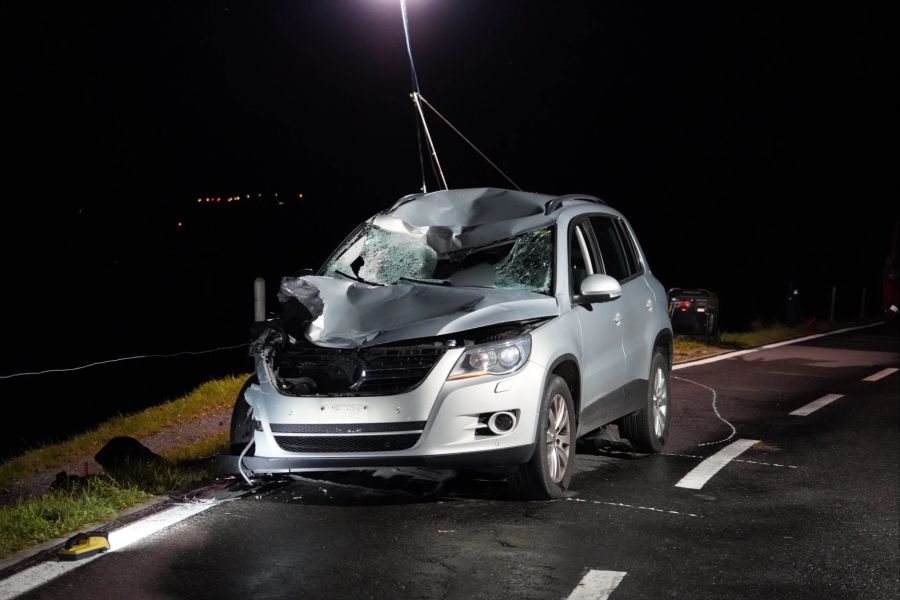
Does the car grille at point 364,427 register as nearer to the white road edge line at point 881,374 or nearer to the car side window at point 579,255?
the car side window at point 579,255

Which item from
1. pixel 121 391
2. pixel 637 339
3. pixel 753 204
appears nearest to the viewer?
pixel 637 339

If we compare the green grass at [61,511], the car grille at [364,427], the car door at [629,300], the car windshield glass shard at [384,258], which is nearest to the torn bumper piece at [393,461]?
the car grille at [364,427]

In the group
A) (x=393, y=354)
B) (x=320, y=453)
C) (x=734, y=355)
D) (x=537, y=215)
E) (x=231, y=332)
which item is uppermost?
(x=537, y=215)

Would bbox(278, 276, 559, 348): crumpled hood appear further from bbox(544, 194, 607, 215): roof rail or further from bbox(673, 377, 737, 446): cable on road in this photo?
bbox(673, 377, 737, 446): cable on road

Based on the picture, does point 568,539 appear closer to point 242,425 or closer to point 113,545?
point 242,425

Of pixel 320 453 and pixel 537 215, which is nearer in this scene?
pixel 320 453

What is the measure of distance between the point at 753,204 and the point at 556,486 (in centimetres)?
7502

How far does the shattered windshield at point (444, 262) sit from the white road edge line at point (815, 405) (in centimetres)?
498

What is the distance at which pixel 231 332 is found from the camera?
183 feet

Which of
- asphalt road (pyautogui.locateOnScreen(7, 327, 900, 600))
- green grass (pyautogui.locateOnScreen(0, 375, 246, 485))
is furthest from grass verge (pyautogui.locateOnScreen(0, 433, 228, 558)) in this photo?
green grass (pyautogui.locateOnScreen(0, 375, 246, 485))

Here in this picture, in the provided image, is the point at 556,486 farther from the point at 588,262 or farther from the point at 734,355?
the point at 734,355

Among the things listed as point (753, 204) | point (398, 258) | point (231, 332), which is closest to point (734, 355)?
point (398, 258)

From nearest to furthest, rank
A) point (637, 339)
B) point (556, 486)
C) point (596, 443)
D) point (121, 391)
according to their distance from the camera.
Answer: point (556, 486), point (637, 339), point (596, 443), point (121, 391)

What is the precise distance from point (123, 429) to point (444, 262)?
5472mm
